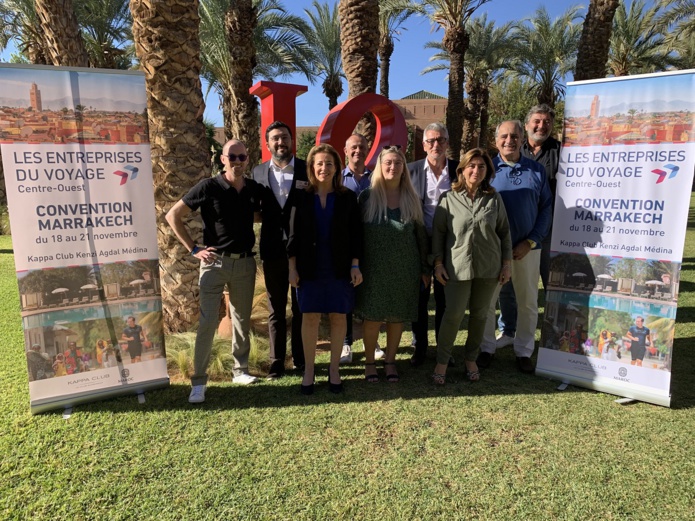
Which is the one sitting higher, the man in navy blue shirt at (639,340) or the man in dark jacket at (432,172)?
the man in dark jacket at (432,172)

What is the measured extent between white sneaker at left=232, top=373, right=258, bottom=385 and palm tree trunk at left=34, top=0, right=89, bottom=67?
28.5 ft

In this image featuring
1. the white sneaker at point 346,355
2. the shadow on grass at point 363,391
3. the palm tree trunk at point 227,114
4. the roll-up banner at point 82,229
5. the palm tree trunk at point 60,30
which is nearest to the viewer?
the roll-up banner at point 82,229

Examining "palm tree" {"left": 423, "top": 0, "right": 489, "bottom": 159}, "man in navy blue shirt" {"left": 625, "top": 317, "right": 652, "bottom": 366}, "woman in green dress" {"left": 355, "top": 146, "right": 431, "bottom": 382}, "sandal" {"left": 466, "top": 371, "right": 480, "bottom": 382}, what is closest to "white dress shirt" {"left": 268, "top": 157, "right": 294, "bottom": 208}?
"woman in green dress" {"left": 355, "top": 146, "right": 431, "bottom": 382}

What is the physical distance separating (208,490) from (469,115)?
24540 mm

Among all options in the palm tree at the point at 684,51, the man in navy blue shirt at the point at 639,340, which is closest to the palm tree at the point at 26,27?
the man in navy blue shirt at the point at 639,340

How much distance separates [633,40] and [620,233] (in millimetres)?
21547

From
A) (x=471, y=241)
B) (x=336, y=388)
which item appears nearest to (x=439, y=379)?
(x=336, y=388)

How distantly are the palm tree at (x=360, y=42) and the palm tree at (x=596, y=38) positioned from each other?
15.0ft

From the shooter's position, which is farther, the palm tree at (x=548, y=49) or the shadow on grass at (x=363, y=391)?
the palm tree at (x=548, y=49)

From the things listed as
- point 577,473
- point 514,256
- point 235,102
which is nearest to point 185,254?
point 514,256

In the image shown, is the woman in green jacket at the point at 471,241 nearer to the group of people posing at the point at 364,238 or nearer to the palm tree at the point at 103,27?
the group of people posing at the point at 364,238

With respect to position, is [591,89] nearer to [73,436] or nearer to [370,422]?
[370,422]

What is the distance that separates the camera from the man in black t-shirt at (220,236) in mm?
3697

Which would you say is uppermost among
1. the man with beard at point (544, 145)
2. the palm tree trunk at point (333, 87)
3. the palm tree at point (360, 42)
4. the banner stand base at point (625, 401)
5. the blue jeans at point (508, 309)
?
the palm tree trunk at point (333, 87)
